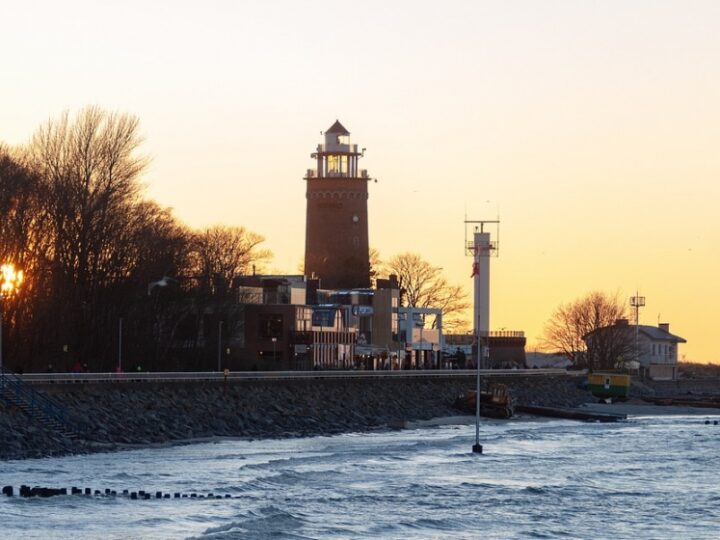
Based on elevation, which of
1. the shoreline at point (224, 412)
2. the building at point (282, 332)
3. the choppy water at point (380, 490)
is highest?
the building at point (282, 332)

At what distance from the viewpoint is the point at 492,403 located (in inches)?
3994

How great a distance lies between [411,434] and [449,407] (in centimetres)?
2068

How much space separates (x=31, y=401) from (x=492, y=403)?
42282 millimetres

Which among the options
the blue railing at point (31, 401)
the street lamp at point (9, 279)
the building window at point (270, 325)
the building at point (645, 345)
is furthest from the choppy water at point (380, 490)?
the building at point (645, 345)

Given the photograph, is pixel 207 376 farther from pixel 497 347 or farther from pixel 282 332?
pixel 497 347

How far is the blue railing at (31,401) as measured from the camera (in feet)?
212

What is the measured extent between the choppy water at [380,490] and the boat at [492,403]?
77.8 ft

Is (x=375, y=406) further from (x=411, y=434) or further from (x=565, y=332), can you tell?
(x=565, y=332)

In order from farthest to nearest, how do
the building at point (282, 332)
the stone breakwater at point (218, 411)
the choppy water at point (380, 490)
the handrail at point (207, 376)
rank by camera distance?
the building at point (282, 332) < the handrail at point (207, 376) < the stone breakwater at point (218, 411) < the choppy water at point (380, 490)

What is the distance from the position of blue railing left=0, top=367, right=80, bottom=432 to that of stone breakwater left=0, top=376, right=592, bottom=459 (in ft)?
2.38

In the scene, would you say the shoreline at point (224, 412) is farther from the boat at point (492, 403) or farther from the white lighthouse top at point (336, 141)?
the white lighthouse top at point (336, 141)

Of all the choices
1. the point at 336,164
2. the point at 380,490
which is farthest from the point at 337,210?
the point at 380,490

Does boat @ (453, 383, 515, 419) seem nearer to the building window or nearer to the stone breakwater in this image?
the stone breakwater

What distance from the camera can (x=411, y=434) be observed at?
3265 inches
